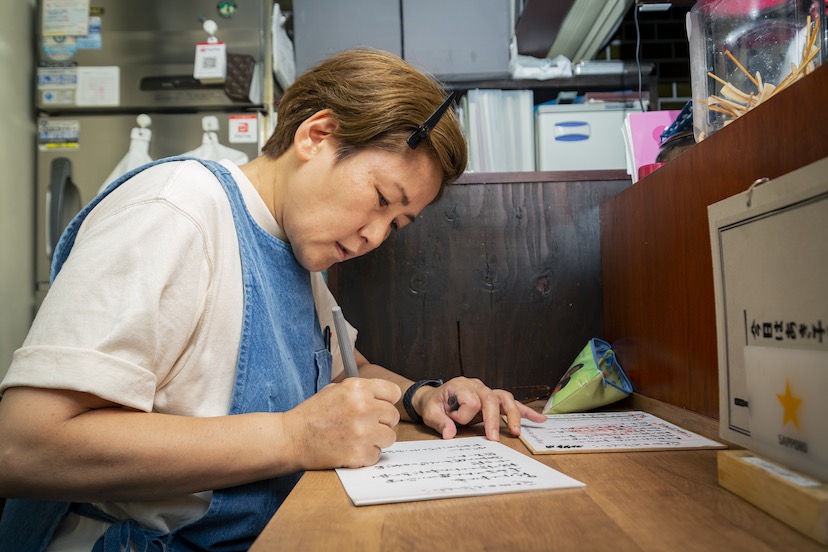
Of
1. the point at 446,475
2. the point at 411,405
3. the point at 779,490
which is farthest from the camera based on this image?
the point at 411,405

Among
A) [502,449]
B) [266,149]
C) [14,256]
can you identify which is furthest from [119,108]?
[502,449]

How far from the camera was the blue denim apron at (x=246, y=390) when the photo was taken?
77cm

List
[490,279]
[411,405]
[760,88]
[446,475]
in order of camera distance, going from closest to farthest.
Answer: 1. [446,475]
2. [760,88]
3. [411,405]
4. [490,279]

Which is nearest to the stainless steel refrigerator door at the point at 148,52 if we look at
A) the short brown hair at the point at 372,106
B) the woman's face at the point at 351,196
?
the short brown hair at the point at 372,106

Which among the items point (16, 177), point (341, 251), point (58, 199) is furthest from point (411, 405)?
point (16, 177)

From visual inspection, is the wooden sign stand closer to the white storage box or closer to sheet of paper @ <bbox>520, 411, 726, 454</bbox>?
sheet of paper @ <bbox>520, 411, 726, 454</bbox>

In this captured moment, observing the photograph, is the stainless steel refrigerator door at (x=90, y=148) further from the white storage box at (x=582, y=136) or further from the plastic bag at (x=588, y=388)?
the plastic bag at (x=588, y=388)

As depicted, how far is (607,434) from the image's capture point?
87cm

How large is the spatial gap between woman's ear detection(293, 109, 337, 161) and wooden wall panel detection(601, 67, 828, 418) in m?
0.54

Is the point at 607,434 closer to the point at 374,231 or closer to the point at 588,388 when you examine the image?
the point at 588,388

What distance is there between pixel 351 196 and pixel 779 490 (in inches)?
25.4

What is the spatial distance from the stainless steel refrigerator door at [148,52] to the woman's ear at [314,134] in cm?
163

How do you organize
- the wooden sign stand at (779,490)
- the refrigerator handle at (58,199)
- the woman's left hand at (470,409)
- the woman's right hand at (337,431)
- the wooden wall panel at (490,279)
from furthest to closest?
the refrigerator handle at (58,199)
the wooden wall panel at (490,279)
the woman's left hand at (470,409)
the woman's right hand at (337,431)
the wooden sign stand at (779,490)

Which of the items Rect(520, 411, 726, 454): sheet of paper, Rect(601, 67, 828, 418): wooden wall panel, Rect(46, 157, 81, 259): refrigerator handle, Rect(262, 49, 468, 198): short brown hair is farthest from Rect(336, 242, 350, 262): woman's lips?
Rect(46, 157, 81, 259): refrigerator handle
